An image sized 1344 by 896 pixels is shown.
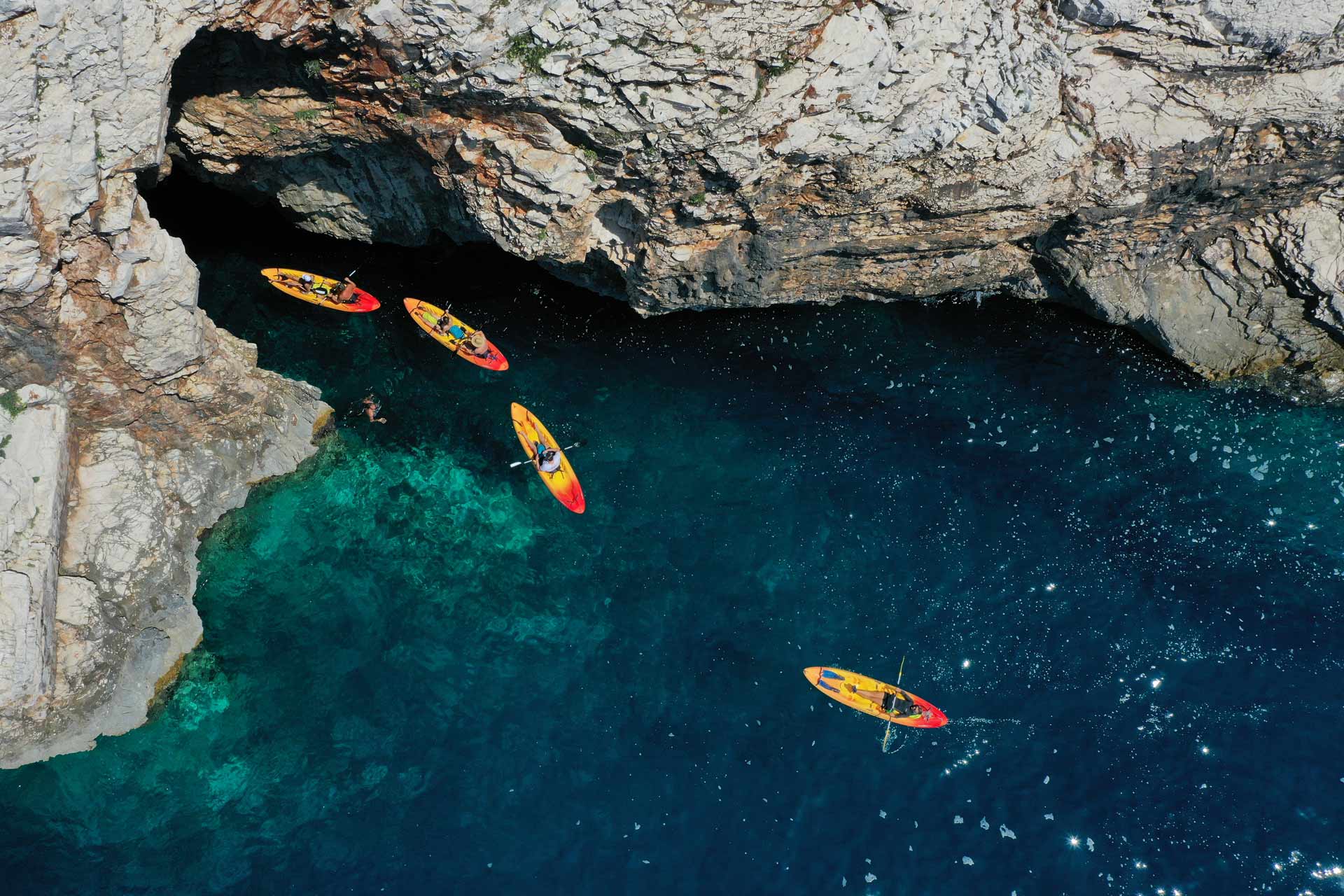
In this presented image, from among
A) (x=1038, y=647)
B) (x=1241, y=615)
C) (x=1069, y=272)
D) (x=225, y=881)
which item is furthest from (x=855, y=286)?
(x=225, y=881)

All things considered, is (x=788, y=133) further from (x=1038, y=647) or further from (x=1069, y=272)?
(x=1038, y=647)

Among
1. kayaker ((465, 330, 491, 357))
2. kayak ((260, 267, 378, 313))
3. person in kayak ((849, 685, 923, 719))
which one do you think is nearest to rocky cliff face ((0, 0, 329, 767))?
kayak ((260, 267, 378, 313))

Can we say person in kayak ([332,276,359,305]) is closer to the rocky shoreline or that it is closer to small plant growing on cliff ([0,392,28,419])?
the rocky shoreline

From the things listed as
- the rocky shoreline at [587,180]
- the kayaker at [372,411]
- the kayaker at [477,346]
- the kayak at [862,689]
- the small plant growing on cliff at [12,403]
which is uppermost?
the rocky shoreline at [587,180]

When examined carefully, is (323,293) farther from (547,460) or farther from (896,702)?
(896,702)

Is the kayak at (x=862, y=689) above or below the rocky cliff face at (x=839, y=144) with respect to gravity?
below

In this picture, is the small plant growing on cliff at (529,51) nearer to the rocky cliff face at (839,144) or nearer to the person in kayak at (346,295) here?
the rocky cliff face at (839,144)

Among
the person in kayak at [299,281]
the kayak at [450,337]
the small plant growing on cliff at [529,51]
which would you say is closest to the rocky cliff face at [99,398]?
the person in kayak at [299,281]

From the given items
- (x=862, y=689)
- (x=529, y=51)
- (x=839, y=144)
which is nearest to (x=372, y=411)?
(x=529, y=51)
